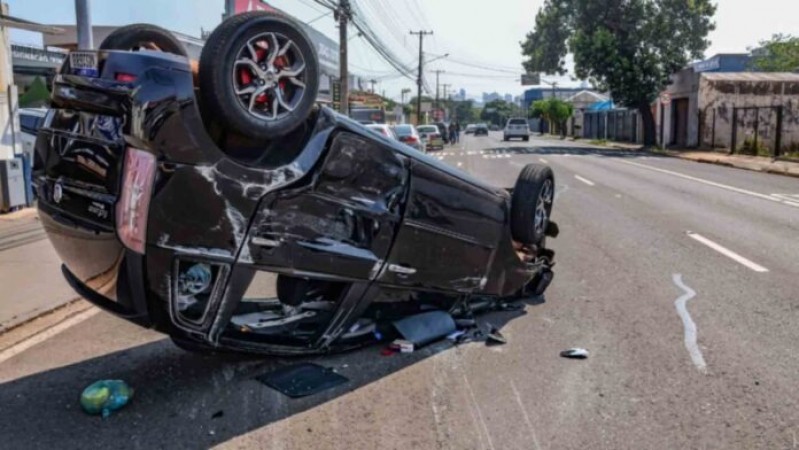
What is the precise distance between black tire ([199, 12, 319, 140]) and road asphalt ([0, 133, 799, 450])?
160 cm

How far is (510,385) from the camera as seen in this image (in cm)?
462

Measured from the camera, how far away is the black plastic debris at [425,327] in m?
5.31

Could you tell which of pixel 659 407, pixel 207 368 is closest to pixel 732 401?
pixel 659 407

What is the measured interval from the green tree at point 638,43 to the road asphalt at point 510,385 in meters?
35.8

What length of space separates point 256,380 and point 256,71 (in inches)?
75.9

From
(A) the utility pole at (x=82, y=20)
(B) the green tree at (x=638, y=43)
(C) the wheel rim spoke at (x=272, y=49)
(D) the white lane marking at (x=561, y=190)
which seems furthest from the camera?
(B) the green tree at (x=638, y=43)

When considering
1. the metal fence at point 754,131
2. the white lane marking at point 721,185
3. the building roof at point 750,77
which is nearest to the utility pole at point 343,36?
the white lane marking at point 721,185

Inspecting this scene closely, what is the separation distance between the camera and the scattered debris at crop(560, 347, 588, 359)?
5168 mm

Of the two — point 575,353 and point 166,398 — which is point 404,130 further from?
point 166,398

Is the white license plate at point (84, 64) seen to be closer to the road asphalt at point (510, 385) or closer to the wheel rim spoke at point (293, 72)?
the wheel rim spoke at point (293, 72)

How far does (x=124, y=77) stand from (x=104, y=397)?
1785 mm

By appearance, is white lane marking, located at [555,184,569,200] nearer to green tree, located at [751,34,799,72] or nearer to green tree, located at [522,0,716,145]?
green tree, located at [522,0,716,145]

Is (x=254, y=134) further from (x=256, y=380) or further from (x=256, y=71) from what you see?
(x=256, y=380)

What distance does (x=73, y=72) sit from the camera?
3.95m
